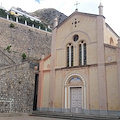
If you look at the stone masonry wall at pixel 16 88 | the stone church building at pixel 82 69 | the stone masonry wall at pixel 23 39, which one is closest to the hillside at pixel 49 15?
the stone masonry wall at pixel 23 39

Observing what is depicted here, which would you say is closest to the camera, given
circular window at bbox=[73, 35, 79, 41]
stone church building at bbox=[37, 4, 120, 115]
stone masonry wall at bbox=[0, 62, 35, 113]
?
stone church building at bbox=[37, 4, 120, 115]

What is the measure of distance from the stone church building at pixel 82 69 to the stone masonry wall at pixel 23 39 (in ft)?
52.4

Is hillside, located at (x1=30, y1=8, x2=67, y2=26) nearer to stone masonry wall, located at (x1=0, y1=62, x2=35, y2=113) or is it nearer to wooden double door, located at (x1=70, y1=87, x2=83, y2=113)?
stone masonry wall, located at (x1=0, y1=62, x2=35, y2=113)

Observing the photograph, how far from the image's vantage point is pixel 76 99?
18.1m

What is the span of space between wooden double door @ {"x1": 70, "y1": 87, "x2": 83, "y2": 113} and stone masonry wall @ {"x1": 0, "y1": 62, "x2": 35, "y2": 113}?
4.66 metres

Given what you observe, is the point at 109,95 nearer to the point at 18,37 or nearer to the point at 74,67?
the point at 74,67

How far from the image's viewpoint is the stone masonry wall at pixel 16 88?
1631 centimetres

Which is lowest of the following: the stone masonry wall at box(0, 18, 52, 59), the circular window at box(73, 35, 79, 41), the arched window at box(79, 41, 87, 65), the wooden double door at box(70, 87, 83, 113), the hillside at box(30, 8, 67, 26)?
the wooden double door at box(70, 87, 83, 113)

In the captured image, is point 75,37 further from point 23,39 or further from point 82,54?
point 23,39

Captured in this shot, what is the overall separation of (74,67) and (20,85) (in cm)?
625

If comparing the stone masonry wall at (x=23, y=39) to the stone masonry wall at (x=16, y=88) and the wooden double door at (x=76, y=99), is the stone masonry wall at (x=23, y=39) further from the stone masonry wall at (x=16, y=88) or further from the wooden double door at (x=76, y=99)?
the wooden double door at (x=76, y=99)

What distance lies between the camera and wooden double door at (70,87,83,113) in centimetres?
1756

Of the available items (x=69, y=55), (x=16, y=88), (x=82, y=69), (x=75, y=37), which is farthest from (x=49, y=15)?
(x=16, y=88)

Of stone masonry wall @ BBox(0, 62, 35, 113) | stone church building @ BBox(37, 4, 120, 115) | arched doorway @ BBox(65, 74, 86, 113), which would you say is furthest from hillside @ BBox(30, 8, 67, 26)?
arched doorway @ BBox(65, 74, 86, 113)
